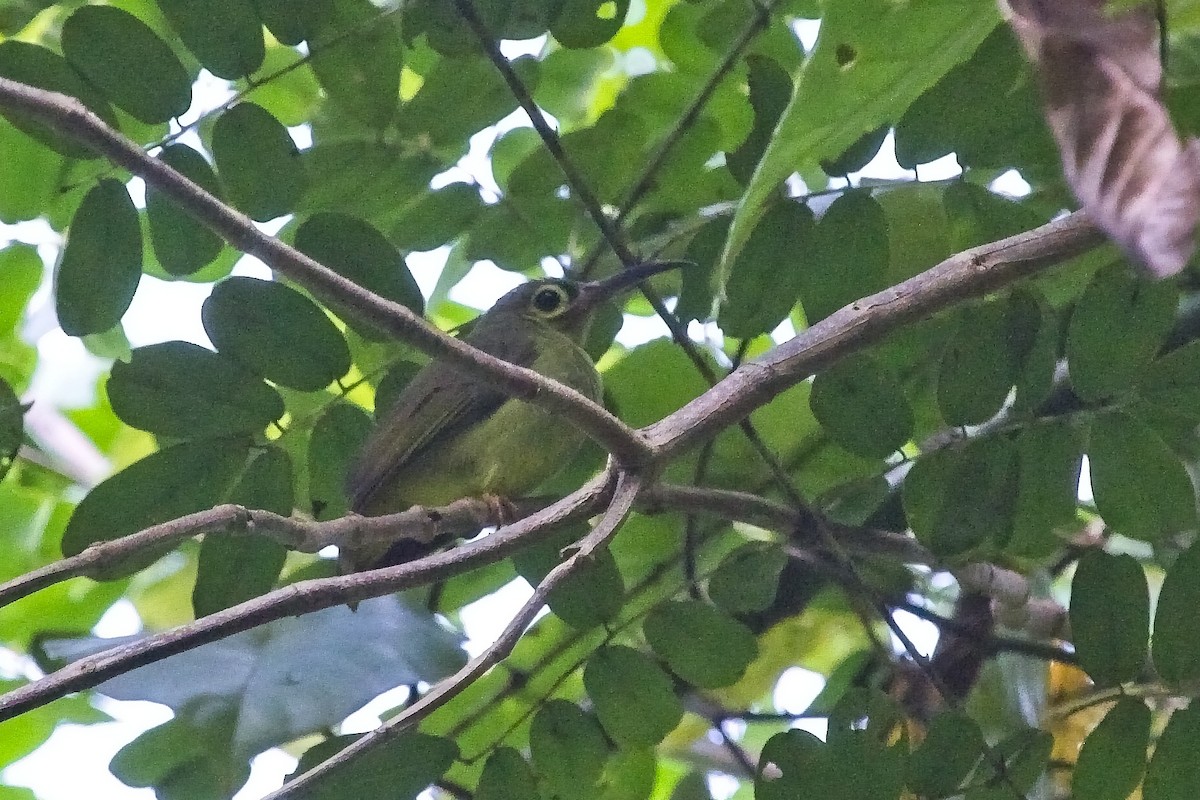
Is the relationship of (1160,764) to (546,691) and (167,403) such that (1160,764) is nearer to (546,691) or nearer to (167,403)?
(546,691)

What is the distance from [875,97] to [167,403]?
1.44 metres

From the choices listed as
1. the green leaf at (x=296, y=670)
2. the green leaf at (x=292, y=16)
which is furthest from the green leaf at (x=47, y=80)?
the green leaf at (x=296, y=670)

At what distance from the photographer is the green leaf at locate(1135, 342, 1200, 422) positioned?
6.94 ft

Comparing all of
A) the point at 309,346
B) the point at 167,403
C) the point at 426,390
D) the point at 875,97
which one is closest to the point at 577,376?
the point at 426,390

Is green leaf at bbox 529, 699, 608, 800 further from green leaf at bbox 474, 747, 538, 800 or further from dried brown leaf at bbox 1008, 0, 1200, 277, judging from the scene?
dried brown leaf at bbox 1008, 0, 1200, 277

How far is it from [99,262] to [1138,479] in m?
Result: 1.87

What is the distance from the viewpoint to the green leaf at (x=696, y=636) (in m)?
2.44

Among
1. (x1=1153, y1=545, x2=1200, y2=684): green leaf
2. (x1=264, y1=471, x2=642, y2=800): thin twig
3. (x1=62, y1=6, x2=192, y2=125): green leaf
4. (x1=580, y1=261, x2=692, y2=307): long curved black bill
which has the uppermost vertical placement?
(x1=62, y1=6, x2=192, y2=125): green leaf

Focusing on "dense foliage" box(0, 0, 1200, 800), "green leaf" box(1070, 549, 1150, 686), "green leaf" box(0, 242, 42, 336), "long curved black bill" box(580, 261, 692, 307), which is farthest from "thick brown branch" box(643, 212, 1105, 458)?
"green leaf" box(0, 242, 42, 336)

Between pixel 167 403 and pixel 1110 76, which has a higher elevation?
pixel 167 403

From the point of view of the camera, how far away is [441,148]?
2.73m

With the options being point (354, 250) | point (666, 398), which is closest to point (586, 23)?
point (354, 250)

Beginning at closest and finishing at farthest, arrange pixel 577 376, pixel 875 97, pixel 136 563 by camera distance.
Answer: pixel 875 97 < pixel 136 563 < pixel 577 376

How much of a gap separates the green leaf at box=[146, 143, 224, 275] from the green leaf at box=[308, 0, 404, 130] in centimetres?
33
